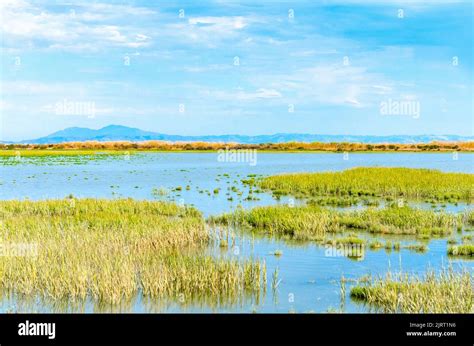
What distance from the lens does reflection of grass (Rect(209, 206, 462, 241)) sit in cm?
2370

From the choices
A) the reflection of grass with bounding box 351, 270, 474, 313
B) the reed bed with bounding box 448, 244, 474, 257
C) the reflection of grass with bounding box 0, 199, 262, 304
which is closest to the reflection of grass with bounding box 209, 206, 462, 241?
the reed bed with bounding box 448, 244, 474, 257

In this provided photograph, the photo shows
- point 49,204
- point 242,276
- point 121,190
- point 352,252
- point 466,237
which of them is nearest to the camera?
point 242,276

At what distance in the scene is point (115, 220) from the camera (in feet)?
75.0

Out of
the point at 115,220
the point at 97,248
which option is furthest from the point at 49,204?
the point at 97,248

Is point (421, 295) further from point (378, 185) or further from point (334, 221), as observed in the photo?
point (378, 185)

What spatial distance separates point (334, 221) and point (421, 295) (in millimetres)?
12440

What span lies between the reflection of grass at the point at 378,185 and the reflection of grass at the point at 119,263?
18.9 metres

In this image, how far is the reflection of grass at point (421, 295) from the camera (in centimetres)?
1242
